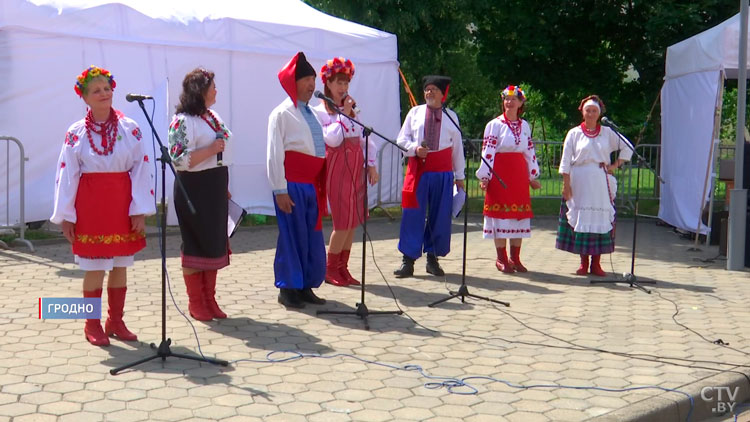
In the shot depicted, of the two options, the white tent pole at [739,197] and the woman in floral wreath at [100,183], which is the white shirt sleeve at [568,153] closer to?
the white tent pole at [739,197]

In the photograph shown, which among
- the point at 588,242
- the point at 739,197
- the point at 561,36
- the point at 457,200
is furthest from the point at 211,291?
the point at 561,36

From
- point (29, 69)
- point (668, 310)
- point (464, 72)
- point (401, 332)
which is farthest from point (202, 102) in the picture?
point (464, 72)

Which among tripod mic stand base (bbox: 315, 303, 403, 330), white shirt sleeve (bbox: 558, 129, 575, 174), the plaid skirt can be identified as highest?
white shirt sleeve (bbox: 558, 129, 575, 174)

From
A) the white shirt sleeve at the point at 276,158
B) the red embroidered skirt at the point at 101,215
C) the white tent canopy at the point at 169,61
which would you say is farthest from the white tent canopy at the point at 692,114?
the red embroidered skirt at the point at 101,215

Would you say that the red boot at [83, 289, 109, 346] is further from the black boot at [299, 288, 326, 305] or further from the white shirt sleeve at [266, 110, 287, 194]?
the black boot at [299, 288, 326, 305]

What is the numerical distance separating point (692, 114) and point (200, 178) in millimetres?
7692

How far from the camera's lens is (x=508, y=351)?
5.65 m

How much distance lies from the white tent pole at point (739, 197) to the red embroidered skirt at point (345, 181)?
4.10m

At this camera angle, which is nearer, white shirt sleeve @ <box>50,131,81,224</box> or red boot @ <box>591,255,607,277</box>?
white shirt sleeve @ <box>50,131,81,224</box>

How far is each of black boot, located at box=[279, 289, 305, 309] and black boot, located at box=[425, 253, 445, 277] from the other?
1960 millimetres

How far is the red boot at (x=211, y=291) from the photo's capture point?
6242 mm

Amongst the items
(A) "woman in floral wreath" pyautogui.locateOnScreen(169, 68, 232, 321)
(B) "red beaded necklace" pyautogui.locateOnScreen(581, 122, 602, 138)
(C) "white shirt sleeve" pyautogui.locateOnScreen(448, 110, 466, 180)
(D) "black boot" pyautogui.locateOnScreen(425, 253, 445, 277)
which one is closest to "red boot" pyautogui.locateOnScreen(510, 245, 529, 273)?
(D) "black boot" pyautogui.locateOnScreen(425, 253, 445, 277)

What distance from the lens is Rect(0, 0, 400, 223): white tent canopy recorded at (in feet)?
33.8

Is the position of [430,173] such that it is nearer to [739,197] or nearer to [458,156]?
[458,156]
